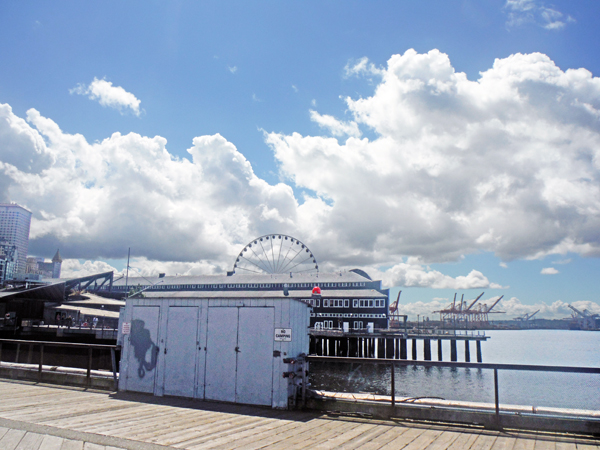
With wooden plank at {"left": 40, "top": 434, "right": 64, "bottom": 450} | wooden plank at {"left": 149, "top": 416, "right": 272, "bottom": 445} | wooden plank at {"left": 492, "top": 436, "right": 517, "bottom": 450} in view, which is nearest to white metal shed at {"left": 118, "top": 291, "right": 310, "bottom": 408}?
wooden plank at {"left": 149, "top": 416, "right": 272, "bottom": 445}

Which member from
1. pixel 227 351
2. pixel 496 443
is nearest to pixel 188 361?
pixel 227 351

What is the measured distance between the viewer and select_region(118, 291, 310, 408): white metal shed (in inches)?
384

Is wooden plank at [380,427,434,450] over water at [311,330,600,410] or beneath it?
over

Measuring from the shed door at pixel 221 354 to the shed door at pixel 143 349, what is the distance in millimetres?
1657

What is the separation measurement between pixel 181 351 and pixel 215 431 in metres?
3.61

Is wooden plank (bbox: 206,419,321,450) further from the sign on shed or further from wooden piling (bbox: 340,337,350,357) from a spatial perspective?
wooden piling (bbox: 340,337,350,357)

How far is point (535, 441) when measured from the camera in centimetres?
711

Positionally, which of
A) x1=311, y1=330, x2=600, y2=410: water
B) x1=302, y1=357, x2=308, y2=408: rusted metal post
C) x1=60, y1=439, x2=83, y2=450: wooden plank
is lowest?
x1=311, y1=330, x2=600, y2=410: water

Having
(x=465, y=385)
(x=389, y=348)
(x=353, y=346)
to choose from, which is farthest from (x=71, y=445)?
(x=353, y=346)

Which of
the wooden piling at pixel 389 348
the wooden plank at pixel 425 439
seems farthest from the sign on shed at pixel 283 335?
the wooden piling at pixel 389 348

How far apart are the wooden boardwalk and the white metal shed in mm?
581

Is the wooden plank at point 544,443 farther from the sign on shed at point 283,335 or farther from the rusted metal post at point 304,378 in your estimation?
the sign on shed at point 283,335

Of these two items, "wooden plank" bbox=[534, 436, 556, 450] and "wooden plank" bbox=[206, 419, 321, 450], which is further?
"wooden plank" bbox=[534, 436, 556, 450]

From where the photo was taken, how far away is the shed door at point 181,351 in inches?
413
